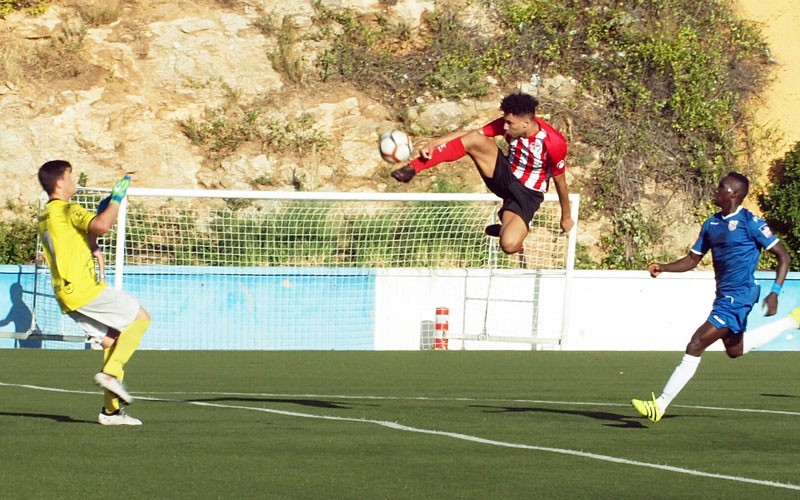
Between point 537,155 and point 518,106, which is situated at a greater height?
point 518,106

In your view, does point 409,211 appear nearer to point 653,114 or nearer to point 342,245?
point 342,245

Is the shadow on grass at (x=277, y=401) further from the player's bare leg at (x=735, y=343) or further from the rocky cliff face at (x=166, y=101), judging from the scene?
the rocky cliff face at (x=166, y=101)

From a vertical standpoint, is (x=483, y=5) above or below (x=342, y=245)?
above

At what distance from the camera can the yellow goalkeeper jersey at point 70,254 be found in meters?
8.85

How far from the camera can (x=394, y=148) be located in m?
10.4

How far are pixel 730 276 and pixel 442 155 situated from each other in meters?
2.48

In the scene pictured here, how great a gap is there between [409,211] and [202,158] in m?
5.87

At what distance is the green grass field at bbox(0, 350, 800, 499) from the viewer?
22.0ft

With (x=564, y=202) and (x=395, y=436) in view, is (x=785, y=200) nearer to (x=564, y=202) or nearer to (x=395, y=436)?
(x=564, y=202)

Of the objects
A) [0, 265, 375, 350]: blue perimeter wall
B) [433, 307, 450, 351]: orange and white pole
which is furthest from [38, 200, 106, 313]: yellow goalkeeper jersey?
[433, 307, 450, 351]: orange and white pole

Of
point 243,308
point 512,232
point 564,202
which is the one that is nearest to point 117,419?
point 512,232

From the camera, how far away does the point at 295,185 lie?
27.6 meters

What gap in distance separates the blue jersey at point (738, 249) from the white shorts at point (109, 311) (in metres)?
4.38

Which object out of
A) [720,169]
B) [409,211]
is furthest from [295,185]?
[720,169]
